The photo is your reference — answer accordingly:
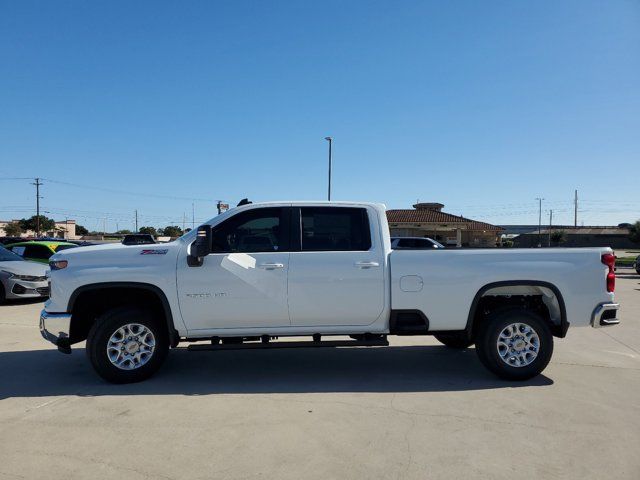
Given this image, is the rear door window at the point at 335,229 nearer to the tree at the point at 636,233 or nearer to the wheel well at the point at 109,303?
the wheel well at the point at 109,303

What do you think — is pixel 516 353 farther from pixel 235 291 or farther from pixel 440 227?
pixel 440 227

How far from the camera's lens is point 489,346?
206 inches

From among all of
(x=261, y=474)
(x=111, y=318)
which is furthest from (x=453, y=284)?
(x=111, y=318)

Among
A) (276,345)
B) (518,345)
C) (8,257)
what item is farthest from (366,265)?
(8,257)

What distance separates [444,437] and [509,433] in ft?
1.78

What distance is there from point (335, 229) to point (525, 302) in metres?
2.42

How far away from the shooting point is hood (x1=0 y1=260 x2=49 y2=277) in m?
10.9

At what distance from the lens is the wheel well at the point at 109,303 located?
507 centimetres

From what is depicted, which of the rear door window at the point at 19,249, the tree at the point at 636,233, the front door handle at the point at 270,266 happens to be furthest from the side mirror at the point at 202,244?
the tree at the point at 636,233

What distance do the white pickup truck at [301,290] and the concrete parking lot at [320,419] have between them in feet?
1.51

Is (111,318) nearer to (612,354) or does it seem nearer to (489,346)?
(489,346)

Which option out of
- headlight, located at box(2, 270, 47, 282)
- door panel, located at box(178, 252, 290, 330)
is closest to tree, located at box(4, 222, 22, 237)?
headlight, located at box(2, 270, 47, 282)

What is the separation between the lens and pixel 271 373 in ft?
18.4

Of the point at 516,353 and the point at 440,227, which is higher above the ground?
the point at 440,227
